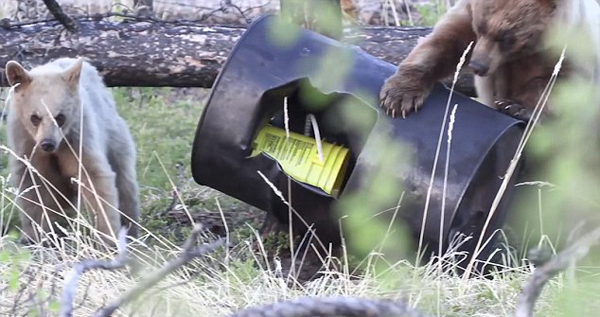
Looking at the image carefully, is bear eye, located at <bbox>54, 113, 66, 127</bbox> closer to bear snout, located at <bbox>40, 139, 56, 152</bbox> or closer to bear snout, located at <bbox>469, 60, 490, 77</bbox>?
bear snout, located at <bbox>40, 139, 56, 152</bbox>

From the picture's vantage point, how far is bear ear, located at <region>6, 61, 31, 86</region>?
500cm

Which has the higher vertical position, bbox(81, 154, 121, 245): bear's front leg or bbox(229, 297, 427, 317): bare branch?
bbox(229, 297, 427, 317): bare branch

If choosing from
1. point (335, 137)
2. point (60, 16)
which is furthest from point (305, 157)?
point (60, 16)

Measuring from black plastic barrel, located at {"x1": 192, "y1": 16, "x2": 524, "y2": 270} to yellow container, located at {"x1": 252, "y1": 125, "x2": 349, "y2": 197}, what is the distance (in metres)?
0.05

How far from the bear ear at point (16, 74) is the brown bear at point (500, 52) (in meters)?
1.89

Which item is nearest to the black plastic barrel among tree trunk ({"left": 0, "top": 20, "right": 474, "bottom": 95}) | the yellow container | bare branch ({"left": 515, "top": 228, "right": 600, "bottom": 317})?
the yellow container

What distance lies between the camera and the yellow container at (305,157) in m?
4.49

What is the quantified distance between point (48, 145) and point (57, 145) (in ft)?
0.25

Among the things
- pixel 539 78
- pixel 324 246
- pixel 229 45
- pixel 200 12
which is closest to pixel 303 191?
pixel 324 246

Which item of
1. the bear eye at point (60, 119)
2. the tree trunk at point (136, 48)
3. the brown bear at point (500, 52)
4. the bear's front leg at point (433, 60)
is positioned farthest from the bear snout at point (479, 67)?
the bear eye at point (60, 119)

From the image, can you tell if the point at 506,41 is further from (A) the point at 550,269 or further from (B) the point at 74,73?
(A) the point at 550,269

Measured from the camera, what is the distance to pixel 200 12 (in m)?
9.95

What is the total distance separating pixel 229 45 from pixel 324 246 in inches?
63.9

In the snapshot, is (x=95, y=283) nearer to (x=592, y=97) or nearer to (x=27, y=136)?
(x=27, y=136)
